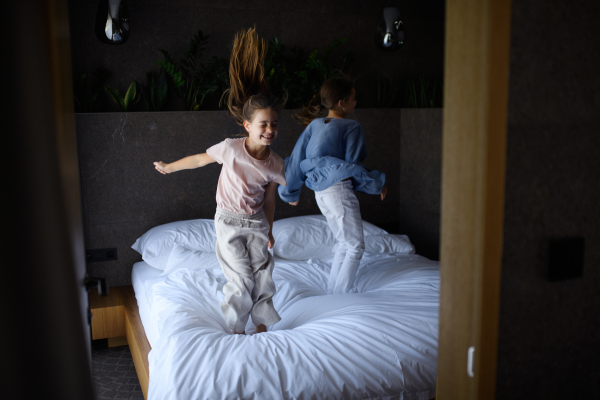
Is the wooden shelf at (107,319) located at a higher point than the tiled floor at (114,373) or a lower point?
higher

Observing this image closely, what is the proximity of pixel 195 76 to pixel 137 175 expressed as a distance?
0.80 metres

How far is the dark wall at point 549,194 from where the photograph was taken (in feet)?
3.08

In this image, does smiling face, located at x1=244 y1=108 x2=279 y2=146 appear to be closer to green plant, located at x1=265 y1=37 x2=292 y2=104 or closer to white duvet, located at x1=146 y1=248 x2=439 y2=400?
white duvet, located at x1=146 y1=248 x2=439 y2=400

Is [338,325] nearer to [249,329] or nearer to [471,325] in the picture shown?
[249,329]

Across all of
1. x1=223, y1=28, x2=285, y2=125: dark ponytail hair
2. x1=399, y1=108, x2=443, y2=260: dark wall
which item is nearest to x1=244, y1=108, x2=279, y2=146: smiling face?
x1=223, y1=28, x2=285, y2=125: dark ponytail hair

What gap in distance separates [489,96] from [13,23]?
805 mm

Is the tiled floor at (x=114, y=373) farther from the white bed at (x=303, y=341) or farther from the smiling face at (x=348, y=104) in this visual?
the smiling face at (x=348, y=104)

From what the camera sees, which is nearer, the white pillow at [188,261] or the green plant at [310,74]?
the white pillow at [188,261]

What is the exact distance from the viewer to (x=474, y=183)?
96cm

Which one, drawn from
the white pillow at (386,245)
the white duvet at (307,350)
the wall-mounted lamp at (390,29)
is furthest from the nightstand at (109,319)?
the wall-mounted lamp at (390,29)

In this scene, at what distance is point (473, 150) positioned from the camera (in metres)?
0.96

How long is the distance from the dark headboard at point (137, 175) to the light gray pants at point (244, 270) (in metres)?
1.21

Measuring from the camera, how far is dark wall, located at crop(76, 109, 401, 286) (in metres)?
3.16

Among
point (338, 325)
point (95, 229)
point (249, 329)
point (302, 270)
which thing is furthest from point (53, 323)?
point (95, 229)
